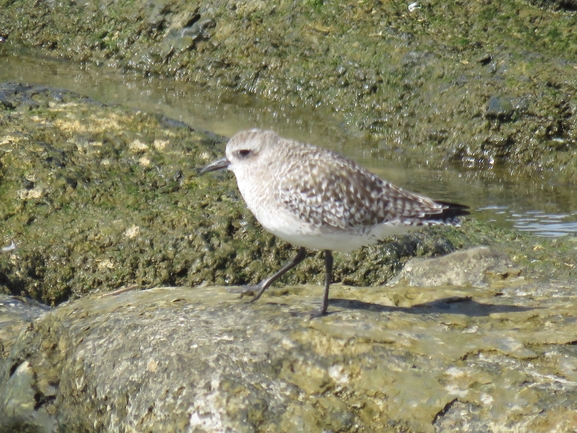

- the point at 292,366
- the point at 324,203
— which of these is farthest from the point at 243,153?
the point at 292,366

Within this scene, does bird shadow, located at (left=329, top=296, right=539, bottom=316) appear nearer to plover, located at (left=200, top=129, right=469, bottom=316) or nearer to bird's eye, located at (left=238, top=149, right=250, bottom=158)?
plover, located at (left=200, top=129, right=469, bottom=316)

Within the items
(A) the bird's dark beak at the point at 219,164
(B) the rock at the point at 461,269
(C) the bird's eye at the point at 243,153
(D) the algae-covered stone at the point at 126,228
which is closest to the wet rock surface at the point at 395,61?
(D) the algae-covered stone at the point at 126,228

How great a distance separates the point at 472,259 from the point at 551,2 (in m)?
6.39

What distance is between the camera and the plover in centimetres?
503

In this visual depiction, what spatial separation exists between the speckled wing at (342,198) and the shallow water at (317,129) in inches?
135

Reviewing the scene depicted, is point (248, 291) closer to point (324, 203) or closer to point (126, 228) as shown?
point (324, 203)

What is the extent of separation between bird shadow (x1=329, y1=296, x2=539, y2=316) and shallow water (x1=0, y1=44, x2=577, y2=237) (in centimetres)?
323

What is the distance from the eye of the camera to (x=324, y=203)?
199 inches

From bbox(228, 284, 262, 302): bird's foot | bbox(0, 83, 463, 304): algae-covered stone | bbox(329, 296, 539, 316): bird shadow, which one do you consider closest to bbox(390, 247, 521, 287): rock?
bbox(0, 83, 463, 304): algae-covered stone

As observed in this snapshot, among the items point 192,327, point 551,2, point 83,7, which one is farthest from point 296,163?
point 83,7

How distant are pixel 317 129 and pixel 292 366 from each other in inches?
275

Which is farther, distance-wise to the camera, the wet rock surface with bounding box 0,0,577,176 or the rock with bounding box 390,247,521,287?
the wet rock surface with bounding box 0,0,577,176

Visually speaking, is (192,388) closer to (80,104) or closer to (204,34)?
(80,104)

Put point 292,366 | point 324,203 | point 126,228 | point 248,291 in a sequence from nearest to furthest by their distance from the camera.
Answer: point 292,366, point 324,203, point 248,291, point 126,228
